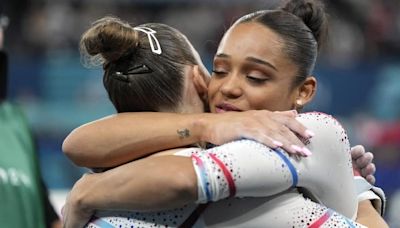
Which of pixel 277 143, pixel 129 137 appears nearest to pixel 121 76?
pixel 129 137

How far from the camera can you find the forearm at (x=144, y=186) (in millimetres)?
1780

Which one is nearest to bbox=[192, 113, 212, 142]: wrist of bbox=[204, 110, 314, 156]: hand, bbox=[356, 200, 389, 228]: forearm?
bbox=[204, 110, 314, 156]: hand

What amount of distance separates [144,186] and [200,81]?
13.9 inches

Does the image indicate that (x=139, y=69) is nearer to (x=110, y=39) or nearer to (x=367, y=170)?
(x=110, y=39)

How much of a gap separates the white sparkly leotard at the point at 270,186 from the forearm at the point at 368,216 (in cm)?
7

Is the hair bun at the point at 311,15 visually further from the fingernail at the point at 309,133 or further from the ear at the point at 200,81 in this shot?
the fingernail at the point at 309,133

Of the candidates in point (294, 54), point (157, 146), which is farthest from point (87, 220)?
point (294, 54)

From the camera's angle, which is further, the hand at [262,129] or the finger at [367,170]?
the finger at [367,170]

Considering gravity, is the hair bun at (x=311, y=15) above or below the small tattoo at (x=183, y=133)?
above

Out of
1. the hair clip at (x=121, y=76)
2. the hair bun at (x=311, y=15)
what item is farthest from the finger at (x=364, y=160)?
the hair clip at (x=121, y=76)

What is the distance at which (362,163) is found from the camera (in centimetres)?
233

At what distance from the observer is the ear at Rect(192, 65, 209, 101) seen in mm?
2086

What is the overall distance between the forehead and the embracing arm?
0.14 metres

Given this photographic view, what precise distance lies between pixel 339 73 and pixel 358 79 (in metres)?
0.18
